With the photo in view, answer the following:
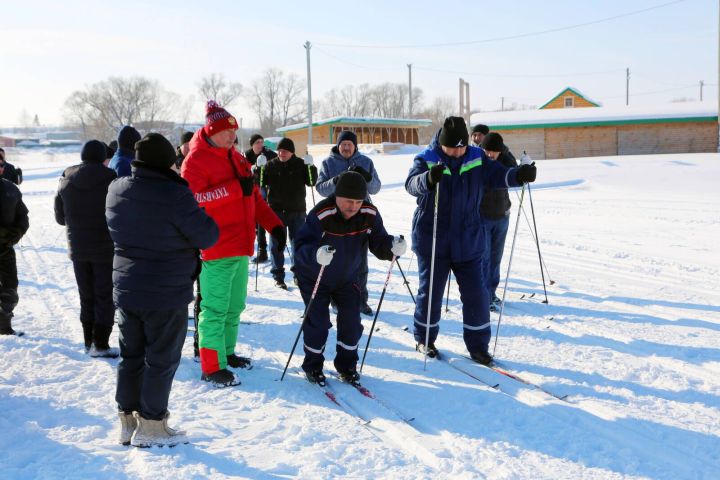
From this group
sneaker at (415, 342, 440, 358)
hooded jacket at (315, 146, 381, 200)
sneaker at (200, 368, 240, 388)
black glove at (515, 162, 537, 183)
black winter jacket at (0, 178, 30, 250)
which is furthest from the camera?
hooded jacket at (315, 146, 381, 200)

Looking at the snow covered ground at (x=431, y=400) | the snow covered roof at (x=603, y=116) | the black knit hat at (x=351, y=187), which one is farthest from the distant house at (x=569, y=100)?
the black knit hat at (x=351, y=187)

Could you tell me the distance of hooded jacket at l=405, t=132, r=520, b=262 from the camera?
14.9 feet

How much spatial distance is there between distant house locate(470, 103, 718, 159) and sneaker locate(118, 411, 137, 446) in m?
26.0

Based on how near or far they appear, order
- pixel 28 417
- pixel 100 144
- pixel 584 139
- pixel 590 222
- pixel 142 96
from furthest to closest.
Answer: pixel 142 96 → pixel 584 139 → pixel 590 222 → pixel 100 144 → pixel 28 417

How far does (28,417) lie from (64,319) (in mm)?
2452

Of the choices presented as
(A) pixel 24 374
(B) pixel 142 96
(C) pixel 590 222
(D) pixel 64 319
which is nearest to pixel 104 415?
(A) pixel 24 374

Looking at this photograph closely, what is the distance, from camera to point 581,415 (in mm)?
3699

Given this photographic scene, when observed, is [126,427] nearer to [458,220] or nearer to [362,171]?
[458,220]

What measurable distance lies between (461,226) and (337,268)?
1089 millimetres

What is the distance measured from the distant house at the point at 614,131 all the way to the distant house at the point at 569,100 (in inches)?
311

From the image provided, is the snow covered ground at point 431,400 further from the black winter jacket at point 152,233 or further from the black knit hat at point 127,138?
the black knit hat at point 127,138

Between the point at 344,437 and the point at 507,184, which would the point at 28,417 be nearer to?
the point at 344,437

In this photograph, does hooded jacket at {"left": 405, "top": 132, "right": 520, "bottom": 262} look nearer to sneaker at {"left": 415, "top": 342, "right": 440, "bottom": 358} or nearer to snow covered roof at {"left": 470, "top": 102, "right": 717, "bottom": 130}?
sneaker at {"left": 415, "top": 342, "right": 440, "bottom": 358}

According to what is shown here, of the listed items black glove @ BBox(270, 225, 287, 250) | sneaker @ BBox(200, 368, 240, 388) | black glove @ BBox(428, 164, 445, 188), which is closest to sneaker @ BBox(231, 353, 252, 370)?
sneaker @ BBox(200, 368, 240, 388)
